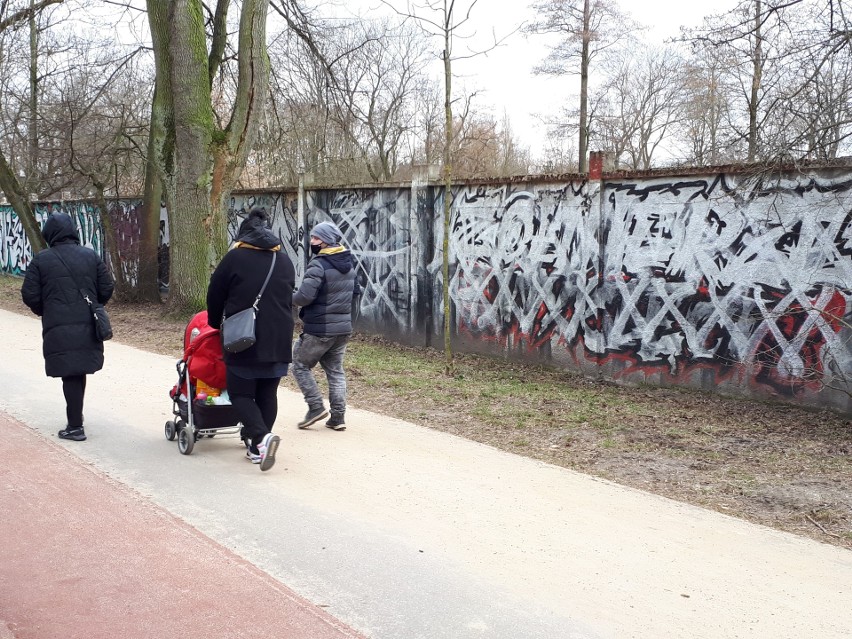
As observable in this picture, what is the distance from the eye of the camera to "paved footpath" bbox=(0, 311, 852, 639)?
3.88 meters

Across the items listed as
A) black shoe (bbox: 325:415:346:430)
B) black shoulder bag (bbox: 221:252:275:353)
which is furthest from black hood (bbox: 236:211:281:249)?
black shoe (bbox: 325:415:346:430)

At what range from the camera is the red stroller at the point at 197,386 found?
20.8ft

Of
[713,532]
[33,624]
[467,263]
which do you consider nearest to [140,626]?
[33,624]

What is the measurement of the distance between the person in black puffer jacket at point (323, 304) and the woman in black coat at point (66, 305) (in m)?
1.60

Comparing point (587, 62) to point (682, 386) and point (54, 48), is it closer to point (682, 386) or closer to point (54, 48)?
point (54, 48)

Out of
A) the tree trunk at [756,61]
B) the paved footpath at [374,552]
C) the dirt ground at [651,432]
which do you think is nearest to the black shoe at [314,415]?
the paved footpath at [374,552]

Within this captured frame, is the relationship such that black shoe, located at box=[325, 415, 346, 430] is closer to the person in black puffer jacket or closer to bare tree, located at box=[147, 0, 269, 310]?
the person in black puffer jacket

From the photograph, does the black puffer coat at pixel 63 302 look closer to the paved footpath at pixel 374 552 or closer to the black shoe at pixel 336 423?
the paved footpath at pixel 374 552

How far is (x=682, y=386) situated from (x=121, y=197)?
14.3 metres

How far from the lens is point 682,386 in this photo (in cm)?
880

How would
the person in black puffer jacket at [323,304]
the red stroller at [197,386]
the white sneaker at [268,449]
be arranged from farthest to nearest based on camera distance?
the person in black puffer jacket at [323,304] → the red stroller at [197,386] → the white sneaker at [268,449]

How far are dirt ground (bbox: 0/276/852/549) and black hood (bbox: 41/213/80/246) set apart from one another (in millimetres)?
3221

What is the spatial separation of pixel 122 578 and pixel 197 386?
2.37 meters

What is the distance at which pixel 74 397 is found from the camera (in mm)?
6934
